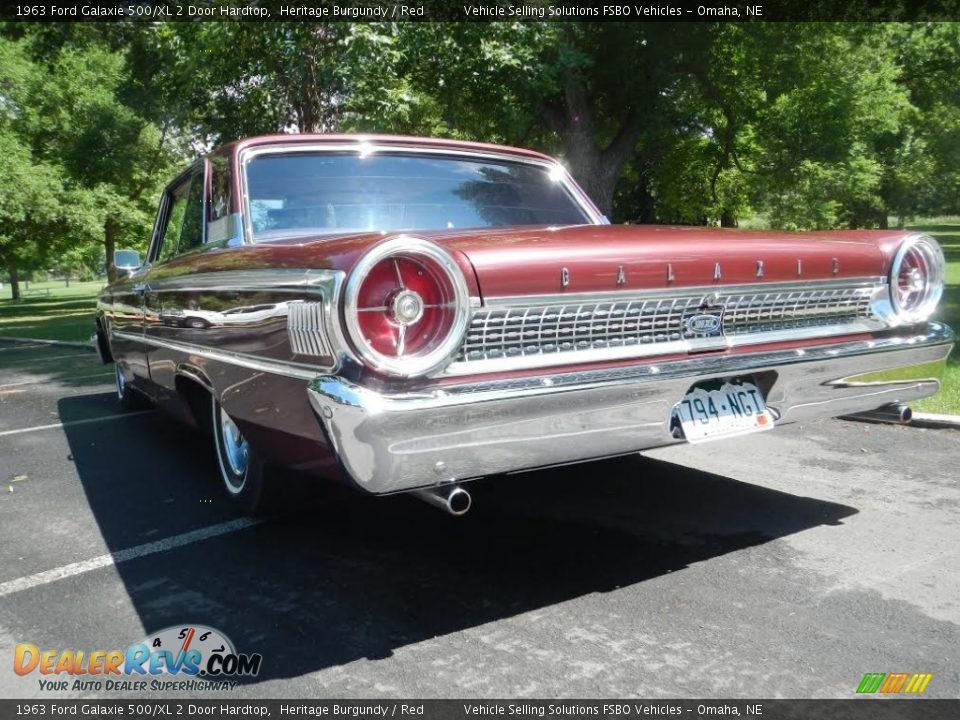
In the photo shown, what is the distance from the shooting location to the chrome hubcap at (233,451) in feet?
13.1

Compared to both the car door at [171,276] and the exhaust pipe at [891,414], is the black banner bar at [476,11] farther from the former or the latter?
the exhaust pipe at [891,414]

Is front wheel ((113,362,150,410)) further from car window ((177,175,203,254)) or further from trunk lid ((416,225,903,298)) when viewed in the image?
trunk lid ((416,225,903,298))

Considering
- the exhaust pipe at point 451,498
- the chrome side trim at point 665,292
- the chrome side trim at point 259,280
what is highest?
the chrome side trim at point 259,280

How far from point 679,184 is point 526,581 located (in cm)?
1842

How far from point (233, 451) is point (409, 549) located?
42.0 inches

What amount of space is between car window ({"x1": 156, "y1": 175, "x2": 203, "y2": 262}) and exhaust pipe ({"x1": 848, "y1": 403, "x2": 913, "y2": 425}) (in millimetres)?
3216

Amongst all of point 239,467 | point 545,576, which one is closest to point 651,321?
point 545,576

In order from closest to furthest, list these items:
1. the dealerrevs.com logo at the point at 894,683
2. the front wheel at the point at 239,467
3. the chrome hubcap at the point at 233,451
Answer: the dealerrevs.com logo at the point at 894,683 → the front wheel at the point at 239,467 → the chrome hubcap at the point at 233,451

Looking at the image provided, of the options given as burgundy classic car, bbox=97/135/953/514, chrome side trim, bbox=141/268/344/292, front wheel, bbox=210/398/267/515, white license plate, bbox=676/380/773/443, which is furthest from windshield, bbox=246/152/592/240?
white license plate, bbox=676/380/773/443

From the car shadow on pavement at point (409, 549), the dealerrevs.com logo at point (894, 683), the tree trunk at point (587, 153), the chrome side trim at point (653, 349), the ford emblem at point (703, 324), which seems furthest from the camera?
the tree trunk at point (587, 153)

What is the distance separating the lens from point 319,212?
12.7 ft

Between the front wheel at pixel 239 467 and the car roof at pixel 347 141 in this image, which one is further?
the car roof at pixel 347 141

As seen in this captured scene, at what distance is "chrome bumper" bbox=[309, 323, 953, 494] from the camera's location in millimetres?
2477

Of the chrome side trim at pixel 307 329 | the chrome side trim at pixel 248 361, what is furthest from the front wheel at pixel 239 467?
the chrome side trim at pixel 307 329
